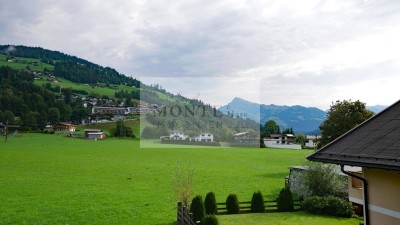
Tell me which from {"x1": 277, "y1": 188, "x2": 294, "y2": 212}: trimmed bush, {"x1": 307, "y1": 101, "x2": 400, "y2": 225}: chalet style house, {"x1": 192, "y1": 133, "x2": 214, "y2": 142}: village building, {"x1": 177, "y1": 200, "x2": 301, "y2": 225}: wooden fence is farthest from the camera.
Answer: {"x1": 192, "y1": 133, "x2": 214, "y2": 142}: village building

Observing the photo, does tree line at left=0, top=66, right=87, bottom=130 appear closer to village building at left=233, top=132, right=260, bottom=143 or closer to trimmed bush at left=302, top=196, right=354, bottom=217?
village building at left=233, top=132, right=260, bottom=143

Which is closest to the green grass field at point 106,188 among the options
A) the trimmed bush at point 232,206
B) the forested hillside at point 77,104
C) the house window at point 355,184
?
the trimmed bush at point 232,206

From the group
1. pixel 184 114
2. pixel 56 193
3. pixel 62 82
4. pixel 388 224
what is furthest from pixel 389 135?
pixel 62 82

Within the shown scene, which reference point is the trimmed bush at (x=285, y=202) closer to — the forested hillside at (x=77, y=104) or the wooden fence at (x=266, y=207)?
the wooden fence at (x=266, y=207)

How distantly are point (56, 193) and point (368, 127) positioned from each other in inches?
1006

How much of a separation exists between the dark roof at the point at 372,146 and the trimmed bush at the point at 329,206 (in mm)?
12258

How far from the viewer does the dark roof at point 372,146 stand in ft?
23.4

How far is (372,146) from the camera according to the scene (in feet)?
26.1

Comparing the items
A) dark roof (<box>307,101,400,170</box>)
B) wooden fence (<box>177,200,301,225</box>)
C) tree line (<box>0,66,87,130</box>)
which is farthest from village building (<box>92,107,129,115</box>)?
dark roof (<box>307,101,400,170</box>)

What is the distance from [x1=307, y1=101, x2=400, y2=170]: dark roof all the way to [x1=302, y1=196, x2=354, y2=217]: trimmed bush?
12.3 m

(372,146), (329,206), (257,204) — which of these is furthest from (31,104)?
(372,146)

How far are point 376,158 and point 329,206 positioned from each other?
583 inches

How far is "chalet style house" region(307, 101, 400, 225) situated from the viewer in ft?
24.2

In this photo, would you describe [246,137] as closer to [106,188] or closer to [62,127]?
[62,127]
